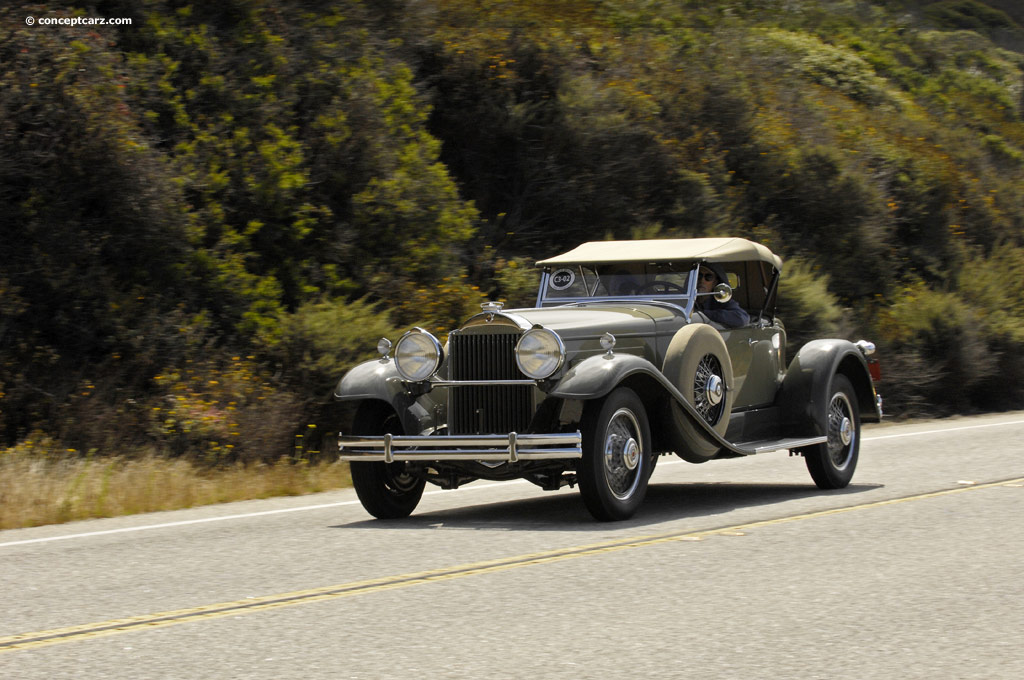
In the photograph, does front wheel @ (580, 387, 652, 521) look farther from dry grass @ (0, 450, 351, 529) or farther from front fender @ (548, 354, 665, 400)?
dry grass @ (0, 450, 351, 529)

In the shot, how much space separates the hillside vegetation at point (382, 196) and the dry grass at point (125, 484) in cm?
72

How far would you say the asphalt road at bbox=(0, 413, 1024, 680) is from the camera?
5.23 meters

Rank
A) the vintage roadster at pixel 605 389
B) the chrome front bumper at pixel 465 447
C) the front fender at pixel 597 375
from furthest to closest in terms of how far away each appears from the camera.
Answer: the vintage roadster at pixel 605 389 < the front fender at pixel 597 375 < the chrome front bumper at pixel 465 447

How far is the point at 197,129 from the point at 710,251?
8129mm

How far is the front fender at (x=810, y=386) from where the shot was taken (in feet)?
35.5

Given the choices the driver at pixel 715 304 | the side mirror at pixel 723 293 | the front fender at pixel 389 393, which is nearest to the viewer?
the front fender at pixel 389 393

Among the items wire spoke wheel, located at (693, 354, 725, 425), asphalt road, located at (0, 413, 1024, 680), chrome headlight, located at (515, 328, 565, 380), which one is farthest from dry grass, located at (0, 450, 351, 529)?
wire spoke wheel, located at (693, 354, 725, 425)

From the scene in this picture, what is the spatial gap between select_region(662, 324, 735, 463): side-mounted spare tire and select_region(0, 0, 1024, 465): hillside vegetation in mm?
4540

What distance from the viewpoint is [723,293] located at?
1049 centimetres

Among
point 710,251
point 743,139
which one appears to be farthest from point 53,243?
point 743,139

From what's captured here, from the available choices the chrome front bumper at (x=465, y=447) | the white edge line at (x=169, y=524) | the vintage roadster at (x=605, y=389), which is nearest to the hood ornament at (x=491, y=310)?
the vintage roadster at (x=605, y=389)

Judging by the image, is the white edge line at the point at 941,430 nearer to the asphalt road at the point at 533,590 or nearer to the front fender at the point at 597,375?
the asphalt road at the point at 533,590

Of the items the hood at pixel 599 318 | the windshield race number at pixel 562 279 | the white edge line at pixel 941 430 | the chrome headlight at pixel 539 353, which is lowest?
the white edge line at pixel 941 430

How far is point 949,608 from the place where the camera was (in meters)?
6.16
